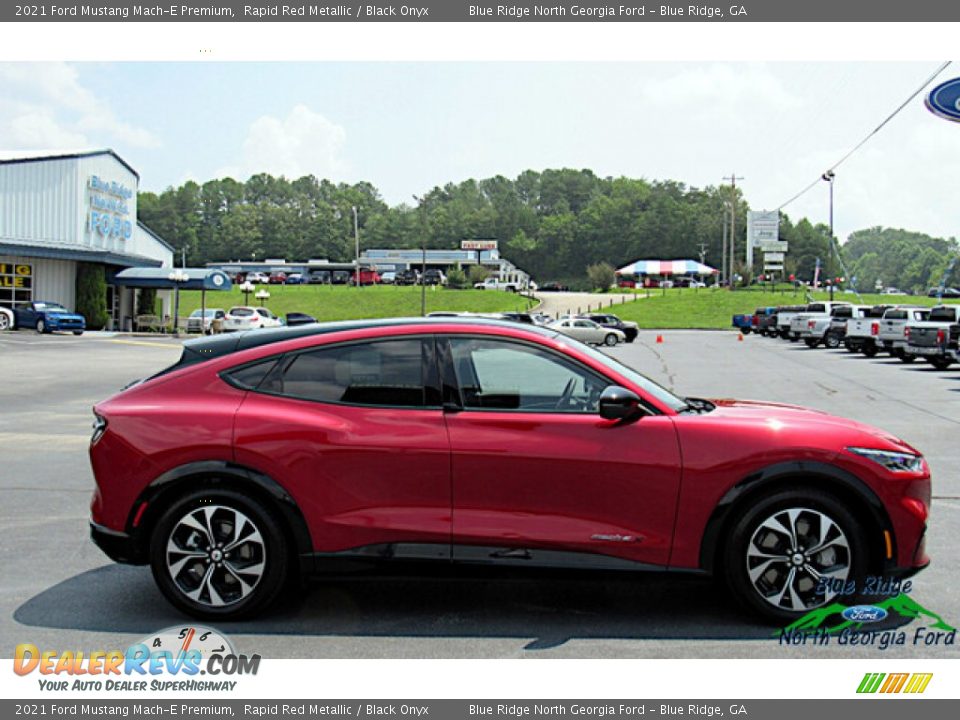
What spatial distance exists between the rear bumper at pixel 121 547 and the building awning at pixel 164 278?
47.4 meters

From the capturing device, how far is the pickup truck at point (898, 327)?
2995cm

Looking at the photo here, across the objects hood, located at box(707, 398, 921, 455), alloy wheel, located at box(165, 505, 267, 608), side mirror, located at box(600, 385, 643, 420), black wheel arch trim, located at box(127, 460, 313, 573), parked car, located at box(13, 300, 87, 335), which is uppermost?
parked car, located at box(13, 300, 87, 335)

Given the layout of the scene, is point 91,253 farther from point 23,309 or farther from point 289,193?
point 289,193

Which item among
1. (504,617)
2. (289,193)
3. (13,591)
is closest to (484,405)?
(504,617)

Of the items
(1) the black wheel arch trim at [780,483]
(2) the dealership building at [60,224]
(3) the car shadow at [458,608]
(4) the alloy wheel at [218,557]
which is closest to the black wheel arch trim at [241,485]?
(4) the alloy wheel at [218,557]

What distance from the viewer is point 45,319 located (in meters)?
42.9

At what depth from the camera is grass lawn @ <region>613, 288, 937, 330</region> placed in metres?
75.8

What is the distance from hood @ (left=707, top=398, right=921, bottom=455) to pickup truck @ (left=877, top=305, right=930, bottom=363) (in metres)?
26.4

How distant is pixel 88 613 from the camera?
17.1ft

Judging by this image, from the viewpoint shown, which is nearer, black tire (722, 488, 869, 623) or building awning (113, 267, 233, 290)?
black tire (722, 488, 869, 623)

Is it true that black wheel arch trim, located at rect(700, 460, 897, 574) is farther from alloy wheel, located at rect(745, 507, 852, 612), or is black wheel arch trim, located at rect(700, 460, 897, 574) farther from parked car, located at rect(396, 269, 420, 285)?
parked car, located at rect(396, 269, 420, 285)

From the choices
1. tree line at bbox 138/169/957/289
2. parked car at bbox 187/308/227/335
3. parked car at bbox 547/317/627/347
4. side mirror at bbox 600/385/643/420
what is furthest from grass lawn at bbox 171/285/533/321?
side mirror at bbox 600/385/643/420

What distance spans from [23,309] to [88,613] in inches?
1683
